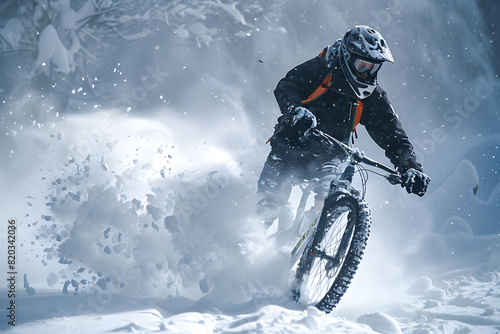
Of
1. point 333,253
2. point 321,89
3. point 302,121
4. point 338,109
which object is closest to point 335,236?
point 333,253

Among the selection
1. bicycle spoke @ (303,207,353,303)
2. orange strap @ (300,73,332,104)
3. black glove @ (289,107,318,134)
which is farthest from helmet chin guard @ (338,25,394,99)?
bicycle spoke @ (303,207,353,303)

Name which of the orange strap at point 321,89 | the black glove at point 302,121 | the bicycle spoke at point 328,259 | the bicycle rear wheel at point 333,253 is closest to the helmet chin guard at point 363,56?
the orange strap at point 321,89

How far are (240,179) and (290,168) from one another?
7.35ft

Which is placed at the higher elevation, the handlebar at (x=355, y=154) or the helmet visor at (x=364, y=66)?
the helmet visor at (x=364, y=66)

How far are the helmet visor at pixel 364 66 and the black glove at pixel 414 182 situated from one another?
125cm

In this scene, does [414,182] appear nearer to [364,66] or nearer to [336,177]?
[336,177]

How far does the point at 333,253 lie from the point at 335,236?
0.20 metres

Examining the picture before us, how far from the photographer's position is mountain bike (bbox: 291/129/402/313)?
138 inches

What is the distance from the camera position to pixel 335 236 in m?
4.02

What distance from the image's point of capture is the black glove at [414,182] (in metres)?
3.65

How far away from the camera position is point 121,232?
6137 mm

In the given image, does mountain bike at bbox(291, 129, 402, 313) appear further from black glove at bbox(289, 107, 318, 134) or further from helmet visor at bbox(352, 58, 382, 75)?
helmet visor at bbox(352, 58, 382, 75)

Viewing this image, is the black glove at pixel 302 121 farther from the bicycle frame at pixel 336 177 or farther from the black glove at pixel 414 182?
the black glove at pixel 414 182

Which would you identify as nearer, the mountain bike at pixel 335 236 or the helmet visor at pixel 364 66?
the mountain bike at pixel 335 236
